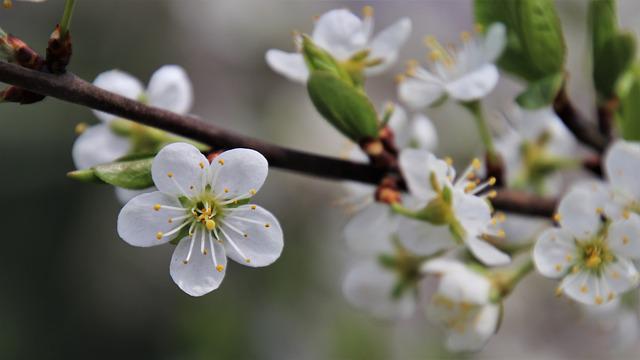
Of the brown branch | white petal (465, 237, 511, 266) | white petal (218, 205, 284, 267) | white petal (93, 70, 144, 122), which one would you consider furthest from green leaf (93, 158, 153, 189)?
the brown branch

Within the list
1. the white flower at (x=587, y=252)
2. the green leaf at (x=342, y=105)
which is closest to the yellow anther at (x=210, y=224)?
the green leaf at (x=342, y=105)

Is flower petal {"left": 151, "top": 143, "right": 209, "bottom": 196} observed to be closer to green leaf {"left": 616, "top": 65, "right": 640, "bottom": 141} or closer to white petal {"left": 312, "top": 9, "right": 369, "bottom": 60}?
white petal {"left": 312, "top": 9, "right": 369, "bottom": 60}

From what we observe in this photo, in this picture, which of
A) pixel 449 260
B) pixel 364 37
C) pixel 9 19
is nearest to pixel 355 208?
pixel 449 260

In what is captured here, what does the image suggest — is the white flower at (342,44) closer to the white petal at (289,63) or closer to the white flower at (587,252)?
the white petal at (289,63)

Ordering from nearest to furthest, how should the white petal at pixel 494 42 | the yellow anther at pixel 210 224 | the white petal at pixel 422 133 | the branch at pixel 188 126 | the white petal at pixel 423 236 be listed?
1. the branch at pixel 188 126
2. the yellow anther at pixel 210 224
3. the white petal at pixel 423 236
4. the white petal at pixel 494 42
5. the white petal at pixel 422 133


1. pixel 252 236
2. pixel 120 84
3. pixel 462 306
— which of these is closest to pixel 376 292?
pixel 462 306

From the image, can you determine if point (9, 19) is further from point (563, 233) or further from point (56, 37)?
point (563, 233)
